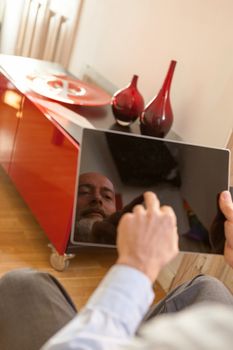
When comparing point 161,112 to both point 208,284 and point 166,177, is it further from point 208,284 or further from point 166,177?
point 208,284

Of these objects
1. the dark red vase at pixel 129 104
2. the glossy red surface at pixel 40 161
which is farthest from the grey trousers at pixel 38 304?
the dark red vase at pixel 129 104

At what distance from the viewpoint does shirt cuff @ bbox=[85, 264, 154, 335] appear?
55cm

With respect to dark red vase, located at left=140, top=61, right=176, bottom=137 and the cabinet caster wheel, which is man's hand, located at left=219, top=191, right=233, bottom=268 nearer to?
dark red vase, located at left=140, top=61, right=176, bottom=137

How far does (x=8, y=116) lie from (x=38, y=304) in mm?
1247

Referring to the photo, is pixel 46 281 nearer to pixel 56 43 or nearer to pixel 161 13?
pixel 161 13

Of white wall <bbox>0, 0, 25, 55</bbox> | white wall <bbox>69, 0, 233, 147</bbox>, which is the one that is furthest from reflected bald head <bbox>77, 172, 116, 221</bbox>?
white wall <bbox>0, 0, 25, 55</bbox>

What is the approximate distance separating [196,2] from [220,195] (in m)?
0.98

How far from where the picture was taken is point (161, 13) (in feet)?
6.15

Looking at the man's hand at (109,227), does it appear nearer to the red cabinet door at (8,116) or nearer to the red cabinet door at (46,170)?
the red cabinet door at (46,170)

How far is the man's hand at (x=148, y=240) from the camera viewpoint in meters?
0.61

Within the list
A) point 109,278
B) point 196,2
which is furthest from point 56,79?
point 109,278

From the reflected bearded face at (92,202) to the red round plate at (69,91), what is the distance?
93 centimetres

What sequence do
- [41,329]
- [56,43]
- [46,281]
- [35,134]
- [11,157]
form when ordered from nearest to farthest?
[41,329]
[46,281]
[35,134]
[11,157]
[56,43]

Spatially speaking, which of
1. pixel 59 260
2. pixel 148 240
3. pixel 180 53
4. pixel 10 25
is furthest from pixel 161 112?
pixel 10 25
